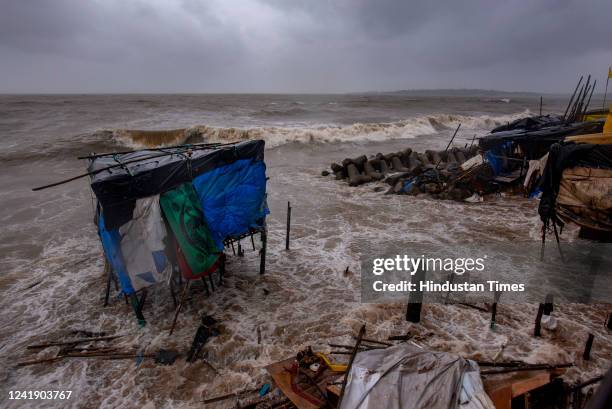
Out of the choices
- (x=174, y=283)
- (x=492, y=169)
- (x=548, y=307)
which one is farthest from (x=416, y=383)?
(x=492, y=169)

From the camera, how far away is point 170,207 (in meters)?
7.40

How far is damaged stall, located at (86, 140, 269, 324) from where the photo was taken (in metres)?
6.93

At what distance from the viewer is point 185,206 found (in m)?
7.59

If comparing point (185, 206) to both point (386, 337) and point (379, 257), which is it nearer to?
point (386, 337)

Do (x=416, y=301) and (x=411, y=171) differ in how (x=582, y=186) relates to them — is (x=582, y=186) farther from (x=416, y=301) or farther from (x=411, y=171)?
(x=411, y=171)

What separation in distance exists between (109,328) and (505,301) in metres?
9.43

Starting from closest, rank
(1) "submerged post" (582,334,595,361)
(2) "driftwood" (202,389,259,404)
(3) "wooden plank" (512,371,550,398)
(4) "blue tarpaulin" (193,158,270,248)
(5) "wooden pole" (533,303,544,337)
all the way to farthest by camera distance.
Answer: (3) "wooden plank" (512,371,550,398), (2) "driftwood" (202,389,259,404), (1) "submerged post" (582,334,595,361), (5) "wooden pole" (533,303,544,337), (4) "blue tarpaulin" (193,158,270,248)

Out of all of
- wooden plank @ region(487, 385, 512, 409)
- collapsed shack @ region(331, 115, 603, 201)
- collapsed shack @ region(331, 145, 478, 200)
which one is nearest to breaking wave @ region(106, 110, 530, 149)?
collapsed shack @ region(331, 145, 478, 200)

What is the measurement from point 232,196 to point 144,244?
222 cm

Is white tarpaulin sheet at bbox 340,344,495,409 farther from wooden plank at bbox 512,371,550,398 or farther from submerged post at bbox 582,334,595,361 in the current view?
submerged post at bbox 582,334,595,361

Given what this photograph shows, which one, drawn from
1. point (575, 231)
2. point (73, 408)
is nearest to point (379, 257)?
point (575, 231)

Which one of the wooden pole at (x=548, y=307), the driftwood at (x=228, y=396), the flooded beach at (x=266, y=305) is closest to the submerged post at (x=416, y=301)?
the flooded beach at (x=266, y=305)

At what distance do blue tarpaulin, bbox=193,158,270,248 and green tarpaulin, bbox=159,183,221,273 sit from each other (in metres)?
0.21

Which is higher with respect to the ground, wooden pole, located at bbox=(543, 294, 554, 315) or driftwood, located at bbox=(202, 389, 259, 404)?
wooden pole, located at bbox=(543, 294, 554, 315)
